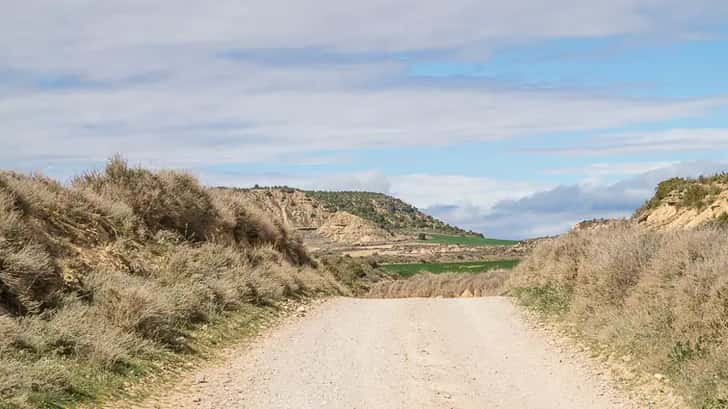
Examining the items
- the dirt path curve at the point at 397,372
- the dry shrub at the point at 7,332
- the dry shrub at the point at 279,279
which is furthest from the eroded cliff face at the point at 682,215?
the dry shrub at the point at 7,332

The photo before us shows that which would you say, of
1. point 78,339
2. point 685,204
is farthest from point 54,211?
point 685,204

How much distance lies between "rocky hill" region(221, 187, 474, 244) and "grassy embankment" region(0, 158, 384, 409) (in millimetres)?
85680

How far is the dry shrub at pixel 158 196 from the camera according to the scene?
885 inches

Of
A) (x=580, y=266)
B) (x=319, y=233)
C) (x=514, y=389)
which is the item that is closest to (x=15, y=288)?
(x=514, y=389)

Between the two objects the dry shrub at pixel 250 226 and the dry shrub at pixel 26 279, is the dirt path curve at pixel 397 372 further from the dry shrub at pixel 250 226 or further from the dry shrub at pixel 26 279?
the dry shrub at pixel 250 226

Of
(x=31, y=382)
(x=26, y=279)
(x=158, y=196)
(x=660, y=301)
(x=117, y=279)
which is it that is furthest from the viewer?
(x=158, y=196)

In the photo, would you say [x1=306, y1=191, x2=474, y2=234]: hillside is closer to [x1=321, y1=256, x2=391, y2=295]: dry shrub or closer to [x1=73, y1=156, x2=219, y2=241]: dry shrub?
[x1=321, y1=256, x2=391, y2=295]: dry shrub

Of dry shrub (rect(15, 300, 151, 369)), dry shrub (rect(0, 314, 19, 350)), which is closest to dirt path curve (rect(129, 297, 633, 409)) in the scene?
dry shrub (rect(15, 300, 151, 369))

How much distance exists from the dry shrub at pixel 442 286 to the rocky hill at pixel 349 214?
66.4m

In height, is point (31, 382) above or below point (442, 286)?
above

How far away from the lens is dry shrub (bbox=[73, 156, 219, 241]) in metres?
22.5

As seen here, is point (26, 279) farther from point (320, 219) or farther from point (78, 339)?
point (320, 219)

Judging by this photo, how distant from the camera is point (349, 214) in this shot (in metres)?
134

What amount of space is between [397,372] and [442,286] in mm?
31710
